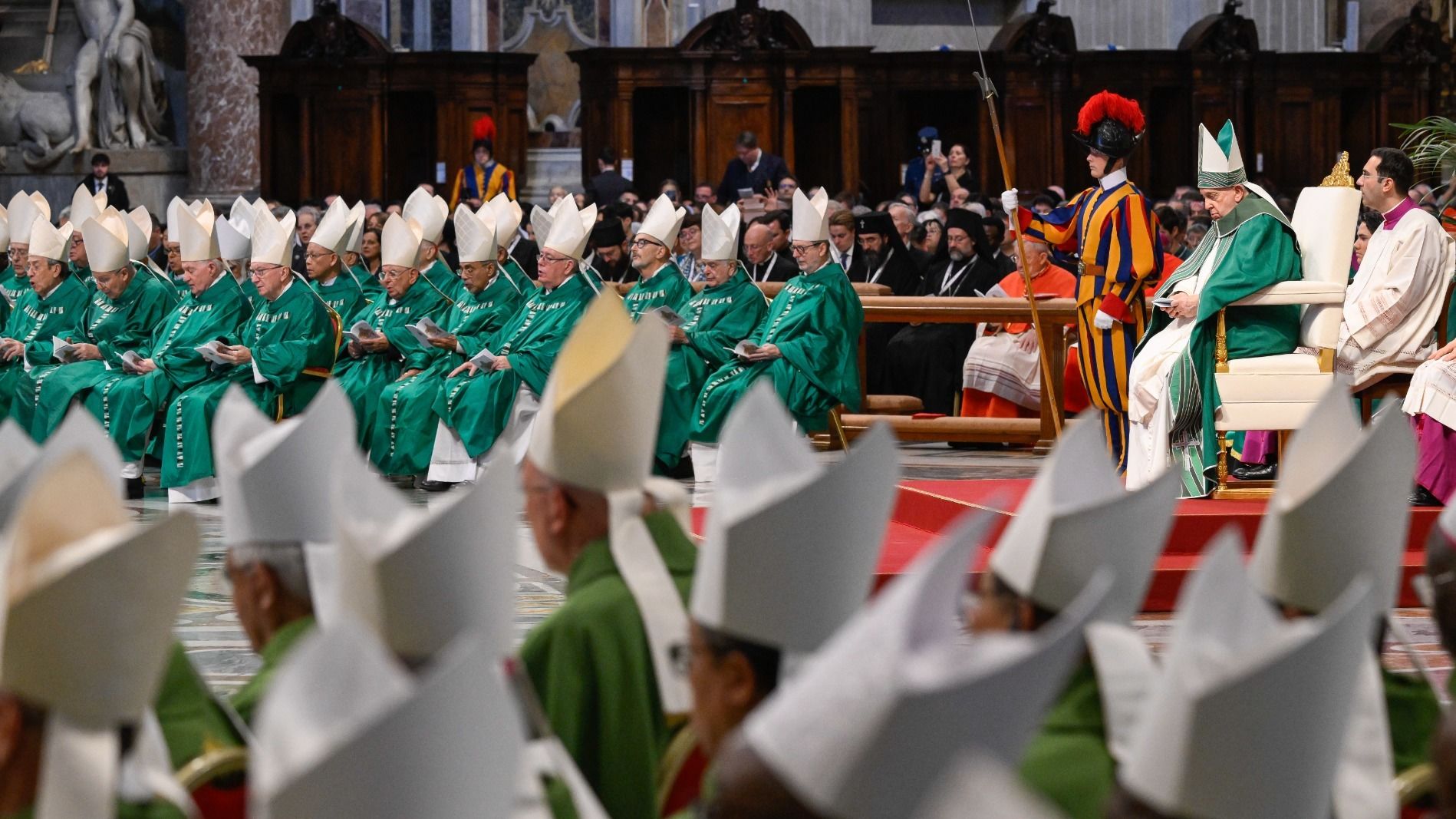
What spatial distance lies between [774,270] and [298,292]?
3.49 metres

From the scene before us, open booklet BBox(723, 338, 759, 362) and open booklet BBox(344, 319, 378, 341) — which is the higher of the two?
open booklet BBox(344, 319, 378, 341)

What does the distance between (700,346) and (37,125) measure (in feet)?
39.2

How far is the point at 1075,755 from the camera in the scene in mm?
2646

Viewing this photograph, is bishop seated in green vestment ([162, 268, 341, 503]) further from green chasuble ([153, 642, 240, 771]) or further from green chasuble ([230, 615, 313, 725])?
green chasuble ([153, 642, 240, 771])

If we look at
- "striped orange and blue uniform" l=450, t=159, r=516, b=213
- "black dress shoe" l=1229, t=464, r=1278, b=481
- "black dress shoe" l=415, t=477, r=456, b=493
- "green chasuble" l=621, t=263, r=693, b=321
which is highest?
"striped orange and blue uniform" l=450, t=159, r=516, b=213

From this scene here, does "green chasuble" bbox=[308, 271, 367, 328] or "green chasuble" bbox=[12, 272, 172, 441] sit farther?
"green chasuble" bbox=[308, 271, 367, 328]

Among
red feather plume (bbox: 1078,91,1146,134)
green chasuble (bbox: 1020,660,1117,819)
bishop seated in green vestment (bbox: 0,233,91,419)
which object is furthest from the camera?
Result: bishop seated in green vestment (bbox: 0,233,91,419)

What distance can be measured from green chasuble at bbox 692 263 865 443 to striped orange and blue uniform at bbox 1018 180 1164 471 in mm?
1628

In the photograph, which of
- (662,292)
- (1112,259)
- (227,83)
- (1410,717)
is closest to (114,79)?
(227,83)

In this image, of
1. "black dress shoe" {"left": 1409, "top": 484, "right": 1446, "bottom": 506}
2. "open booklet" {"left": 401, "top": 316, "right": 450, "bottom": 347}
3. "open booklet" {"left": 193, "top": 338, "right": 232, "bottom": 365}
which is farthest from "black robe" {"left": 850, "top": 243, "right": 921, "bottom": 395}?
"black dress shoe" {"left": 1409, "top": 484, "right": 1446, "bottom": 506}

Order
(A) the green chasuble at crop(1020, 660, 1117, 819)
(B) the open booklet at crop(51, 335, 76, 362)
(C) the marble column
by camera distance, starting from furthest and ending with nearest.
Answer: (C) the marble column < (B) the open booklet at crop(51, 335, 76, 362) < (A) the green chasuble at crop(1020, 660, 1117, 819)

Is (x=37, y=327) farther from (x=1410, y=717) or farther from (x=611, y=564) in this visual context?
(x=1410, y=717)

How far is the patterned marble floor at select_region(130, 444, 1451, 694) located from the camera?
619 centimetres

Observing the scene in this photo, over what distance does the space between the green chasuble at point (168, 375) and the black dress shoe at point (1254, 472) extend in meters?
5.34
